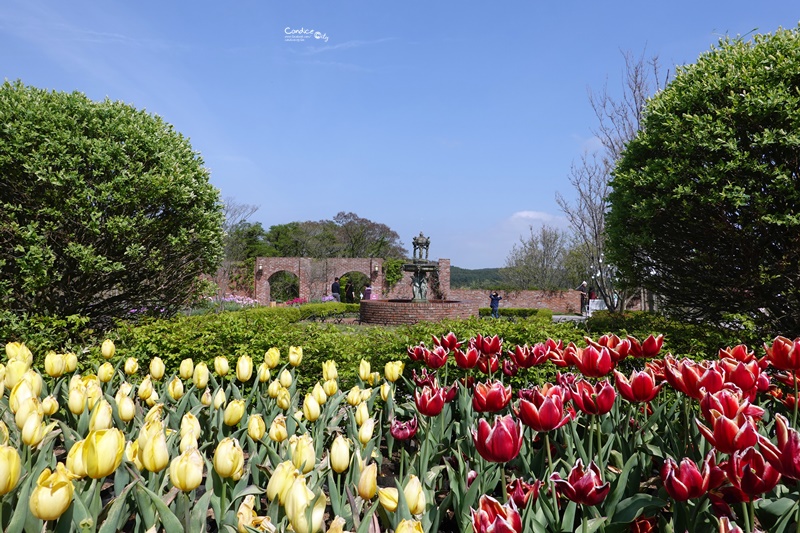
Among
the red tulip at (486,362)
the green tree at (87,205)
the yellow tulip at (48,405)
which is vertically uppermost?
the green tree at (87,205)

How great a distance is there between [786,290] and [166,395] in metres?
6.14

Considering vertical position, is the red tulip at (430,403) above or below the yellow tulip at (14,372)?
below

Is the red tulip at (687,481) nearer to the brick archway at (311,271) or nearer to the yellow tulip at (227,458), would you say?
the yellow tulip at (227,458)

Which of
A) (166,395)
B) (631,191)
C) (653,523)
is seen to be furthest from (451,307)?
(653,523)

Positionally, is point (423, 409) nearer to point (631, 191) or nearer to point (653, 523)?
point (653, 523)

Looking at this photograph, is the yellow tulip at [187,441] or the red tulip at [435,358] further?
the red tulip at [435,358]

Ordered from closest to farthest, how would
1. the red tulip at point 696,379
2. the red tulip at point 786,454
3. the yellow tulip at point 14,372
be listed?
the red tulip at point 786,454 < the red tulip at point 696,379 < the yellow tulip at point 14,372

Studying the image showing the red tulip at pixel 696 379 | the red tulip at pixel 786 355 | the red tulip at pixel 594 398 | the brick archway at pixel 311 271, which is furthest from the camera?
the brick archway at pixel 311 271

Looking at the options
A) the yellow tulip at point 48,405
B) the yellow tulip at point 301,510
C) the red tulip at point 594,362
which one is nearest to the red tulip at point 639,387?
the red tulip at point 594,362

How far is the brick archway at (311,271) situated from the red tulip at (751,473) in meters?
32.1

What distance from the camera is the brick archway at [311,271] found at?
1305 inches

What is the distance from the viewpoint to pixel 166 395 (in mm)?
3322

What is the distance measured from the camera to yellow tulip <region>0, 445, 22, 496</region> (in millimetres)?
1409

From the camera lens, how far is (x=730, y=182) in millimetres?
5449
